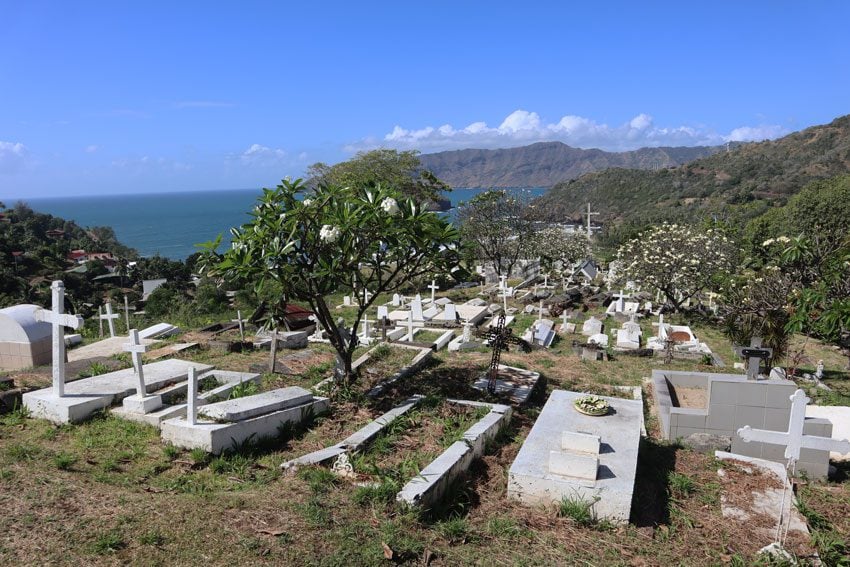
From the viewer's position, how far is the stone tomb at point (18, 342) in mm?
9648

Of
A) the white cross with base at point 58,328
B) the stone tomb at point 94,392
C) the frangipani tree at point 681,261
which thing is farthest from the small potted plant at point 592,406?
the frangipani tree at point 681,261

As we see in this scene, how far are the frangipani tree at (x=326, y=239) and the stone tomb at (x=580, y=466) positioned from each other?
108 inches

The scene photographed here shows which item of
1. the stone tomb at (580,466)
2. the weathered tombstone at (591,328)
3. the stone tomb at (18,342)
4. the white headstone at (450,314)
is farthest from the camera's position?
the white headstone at (450,314)

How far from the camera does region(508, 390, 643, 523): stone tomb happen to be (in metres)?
4.74

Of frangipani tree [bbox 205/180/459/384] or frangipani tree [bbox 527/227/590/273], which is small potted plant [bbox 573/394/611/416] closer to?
frangipani tree [bbox 205/180/459/384]

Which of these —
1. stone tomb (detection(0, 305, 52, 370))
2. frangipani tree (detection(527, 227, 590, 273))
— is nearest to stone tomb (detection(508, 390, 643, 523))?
stone tomb (detection(0, 305, 52, 370))

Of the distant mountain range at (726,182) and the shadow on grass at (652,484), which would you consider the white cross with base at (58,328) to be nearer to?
the shadow on grass at (652,484)

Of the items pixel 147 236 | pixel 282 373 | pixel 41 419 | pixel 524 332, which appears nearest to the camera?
pixel 41 419

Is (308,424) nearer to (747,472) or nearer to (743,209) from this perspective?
(747,472)

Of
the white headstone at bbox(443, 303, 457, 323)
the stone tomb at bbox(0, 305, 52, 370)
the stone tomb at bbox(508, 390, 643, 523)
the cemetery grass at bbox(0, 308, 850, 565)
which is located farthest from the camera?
the white headstone at bbox(443, 303, 457, 323)

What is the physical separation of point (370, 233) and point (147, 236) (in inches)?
7102

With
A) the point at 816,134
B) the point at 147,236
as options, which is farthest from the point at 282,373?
the point at 147,236

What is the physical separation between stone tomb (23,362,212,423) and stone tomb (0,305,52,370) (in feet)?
8.66

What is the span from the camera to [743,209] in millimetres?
61656
